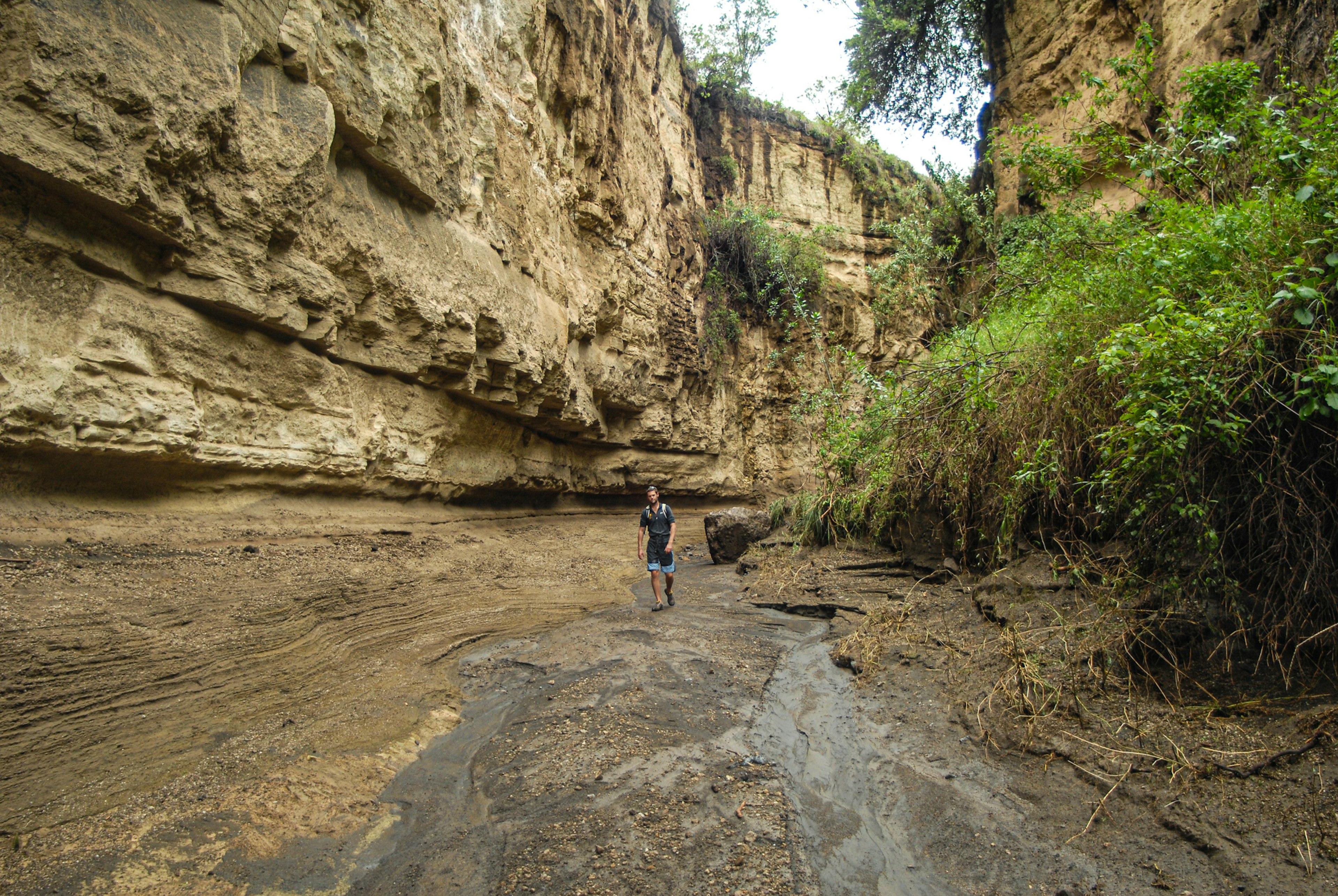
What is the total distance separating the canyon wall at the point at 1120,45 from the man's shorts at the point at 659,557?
6.09m

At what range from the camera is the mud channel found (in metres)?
2.61

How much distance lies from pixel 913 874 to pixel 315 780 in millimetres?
2920

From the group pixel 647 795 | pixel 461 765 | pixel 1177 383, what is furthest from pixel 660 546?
pixel 1177 383

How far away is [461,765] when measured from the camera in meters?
3.65

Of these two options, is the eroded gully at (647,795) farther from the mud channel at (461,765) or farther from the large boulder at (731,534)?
the large boulder at (731,534)

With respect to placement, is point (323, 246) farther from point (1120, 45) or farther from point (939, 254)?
point (1120, 45)

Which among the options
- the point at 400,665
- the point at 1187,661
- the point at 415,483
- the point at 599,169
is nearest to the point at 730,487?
the point at 599,169

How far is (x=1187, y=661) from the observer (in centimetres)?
337

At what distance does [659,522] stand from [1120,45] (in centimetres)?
954

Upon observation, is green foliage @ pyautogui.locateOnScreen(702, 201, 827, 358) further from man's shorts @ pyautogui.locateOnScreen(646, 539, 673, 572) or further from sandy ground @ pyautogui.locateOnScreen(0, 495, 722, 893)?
sandy ground @ pyautogui.locateOnScreen(0, 495, 722, 893)

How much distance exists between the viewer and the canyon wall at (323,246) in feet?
13.3

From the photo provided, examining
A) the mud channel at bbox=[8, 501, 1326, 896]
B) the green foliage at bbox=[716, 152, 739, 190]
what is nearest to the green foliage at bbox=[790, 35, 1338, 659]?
the mud channel at bbox=[8, 501, 1326, 896]

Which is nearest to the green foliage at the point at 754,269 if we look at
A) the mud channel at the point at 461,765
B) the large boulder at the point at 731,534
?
the large boulder at the point at 731,534

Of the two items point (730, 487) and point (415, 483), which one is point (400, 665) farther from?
point (730, 487)
